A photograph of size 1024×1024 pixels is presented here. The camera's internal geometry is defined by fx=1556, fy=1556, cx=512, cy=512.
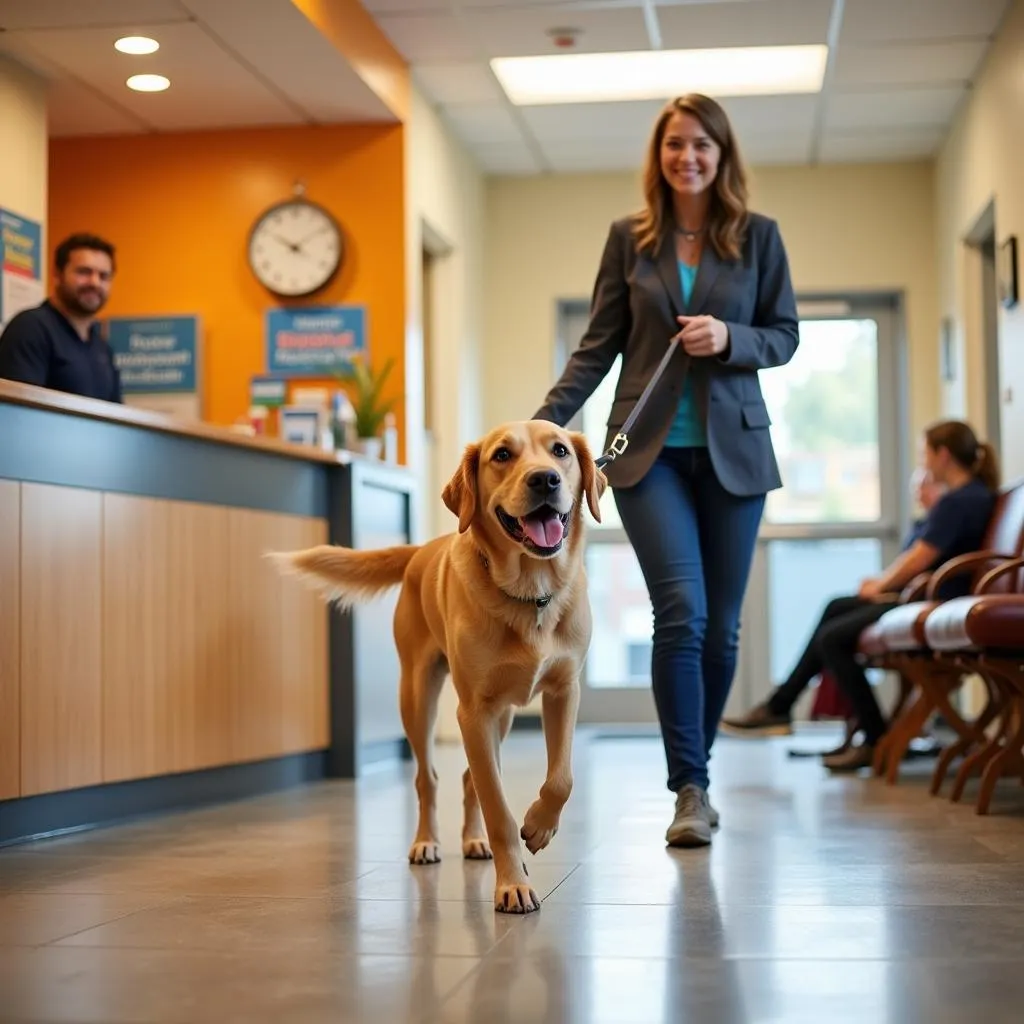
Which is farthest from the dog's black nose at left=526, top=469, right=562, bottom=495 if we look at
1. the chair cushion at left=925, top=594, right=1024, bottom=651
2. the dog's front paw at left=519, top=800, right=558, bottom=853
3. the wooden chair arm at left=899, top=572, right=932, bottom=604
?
the wooden chair arm at left=899, top=572, right=932, bottom=604

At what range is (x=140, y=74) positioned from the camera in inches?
247

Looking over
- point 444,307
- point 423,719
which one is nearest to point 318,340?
point 444,307

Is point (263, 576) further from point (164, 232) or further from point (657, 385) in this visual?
point (164, 232)

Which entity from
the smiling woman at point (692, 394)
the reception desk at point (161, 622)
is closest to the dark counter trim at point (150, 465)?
the reception desk at point (161, 622)

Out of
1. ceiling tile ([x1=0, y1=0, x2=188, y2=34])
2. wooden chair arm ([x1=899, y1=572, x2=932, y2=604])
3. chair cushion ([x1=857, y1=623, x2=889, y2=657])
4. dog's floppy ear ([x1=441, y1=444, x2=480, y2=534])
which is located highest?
ceiling tile ([x1=0, y1=0, x2=188, y2=34])

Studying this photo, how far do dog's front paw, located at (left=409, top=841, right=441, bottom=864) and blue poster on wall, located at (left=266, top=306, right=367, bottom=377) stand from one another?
4039 mm

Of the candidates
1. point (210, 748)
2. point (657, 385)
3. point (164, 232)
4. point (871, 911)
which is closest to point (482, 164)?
point (164, 232)

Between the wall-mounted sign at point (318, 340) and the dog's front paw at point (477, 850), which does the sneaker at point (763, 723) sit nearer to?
the wall-mounted sign at point (318, 340)

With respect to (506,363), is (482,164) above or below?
above

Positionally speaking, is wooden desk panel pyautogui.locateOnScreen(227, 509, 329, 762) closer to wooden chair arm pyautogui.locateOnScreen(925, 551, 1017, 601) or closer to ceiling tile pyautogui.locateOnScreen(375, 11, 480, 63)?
wooden chair arm pyautogui.locateOnScreen(925, 551, 1017, 601)

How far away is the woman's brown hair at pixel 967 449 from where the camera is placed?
5590 millimetres

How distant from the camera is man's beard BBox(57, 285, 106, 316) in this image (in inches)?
201

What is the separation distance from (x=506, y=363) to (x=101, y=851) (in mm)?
5703

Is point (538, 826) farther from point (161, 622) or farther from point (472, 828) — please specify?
point (161, 622)
